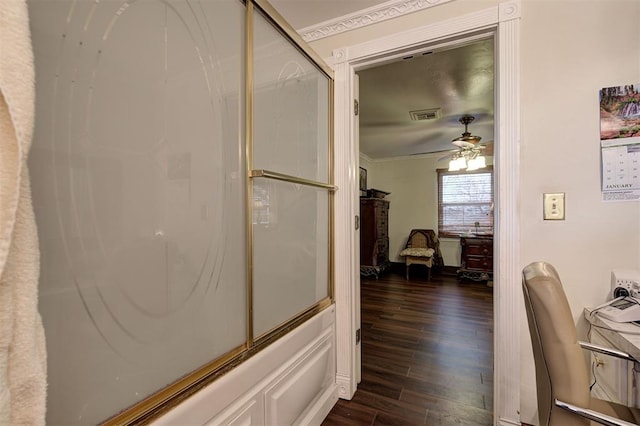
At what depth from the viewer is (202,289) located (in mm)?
1021

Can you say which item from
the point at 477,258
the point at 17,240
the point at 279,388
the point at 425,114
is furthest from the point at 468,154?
the point at 17,240

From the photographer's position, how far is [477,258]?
5168 mm

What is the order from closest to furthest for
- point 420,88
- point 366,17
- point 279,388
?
point 279,388 < point 366,17 < point 420,88

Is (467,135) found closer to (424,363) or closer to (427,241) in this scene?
(427,241)

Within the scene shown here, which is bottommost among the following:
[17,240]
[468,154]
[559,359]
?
[559,359]

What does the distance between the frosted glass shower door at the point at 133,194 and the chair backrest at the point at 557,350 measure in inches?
41.8

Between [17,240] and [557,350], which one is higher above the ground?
[17,240]

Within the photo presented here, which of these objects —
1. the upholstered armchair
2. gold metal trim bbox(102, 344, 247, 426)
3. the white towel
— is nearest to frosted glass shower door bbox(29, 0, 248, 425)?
gold metal trim bbox(102, 344, 247, 426)

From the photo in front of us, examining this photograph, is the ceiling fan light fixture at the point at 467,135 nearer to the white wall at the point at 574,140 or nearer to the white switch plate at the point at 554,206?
the white wall at the point at 574,140

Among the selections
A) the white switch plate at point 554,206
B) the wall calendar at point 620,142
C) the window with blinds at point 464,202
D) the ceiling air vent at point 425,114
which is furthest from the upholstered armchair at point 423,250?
the wall calendar at point 620,142

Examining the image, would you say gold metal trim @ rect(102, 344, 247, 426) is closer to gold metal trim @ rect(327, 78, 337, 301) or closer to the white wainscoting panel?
the white wainscoting panel

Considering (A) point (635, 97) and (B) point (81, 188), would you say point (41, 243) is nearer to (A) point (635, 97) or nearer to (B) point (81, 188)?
(B) point (81, 188)

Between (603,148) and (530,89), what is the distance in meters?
0.44

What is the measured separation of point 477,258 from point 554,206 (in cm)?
408
